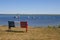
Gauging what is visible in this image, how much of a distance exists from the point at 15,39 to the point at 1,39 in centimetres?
90

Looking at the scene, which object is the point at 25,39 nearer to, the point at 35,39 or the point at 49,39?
the point at 35,39

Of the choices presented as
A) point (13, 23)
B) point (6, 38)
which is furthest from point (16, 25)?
point (6, 38)

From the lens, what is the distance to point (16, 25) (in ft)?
55.5

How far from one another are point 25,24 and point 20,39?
152 inches

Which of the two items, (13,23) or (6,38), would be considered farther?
(13,23)

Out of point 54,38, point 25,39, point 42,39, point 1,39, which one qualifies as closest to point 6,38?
point 1,39

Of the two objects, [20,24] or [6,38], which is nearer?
[6,38]

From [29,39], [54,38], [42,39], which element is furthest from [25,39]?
[54,38]

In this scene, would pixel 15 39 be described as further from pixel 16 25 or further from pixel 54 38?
pixel 16 25

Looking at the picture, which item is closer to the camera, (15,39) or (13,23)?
(15,39)

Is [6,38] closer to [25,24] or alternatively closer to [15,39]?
[15,39]

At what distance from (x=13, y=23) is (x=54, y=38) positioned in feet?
16.3

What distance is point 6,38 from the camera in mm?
13234

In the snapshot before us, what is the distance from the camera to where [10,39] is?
1284cm
